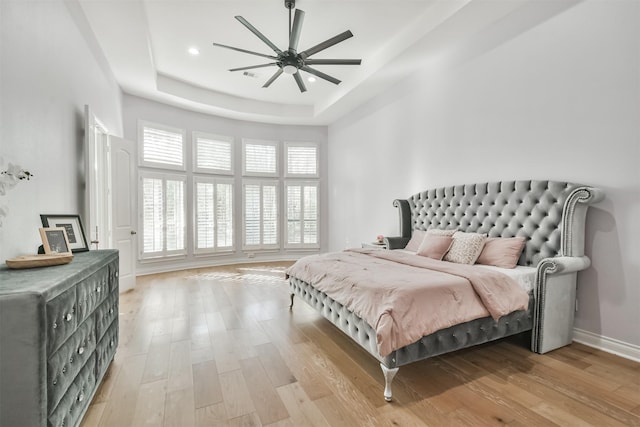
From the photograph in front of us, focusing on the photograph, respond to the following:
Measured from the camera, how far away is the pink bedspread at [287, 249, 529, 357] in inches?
74.4

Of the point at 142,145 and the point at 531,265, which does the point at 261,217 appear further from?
the point at 531,265

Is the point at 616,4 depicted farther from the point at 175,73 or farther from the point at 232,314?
the point at 175,73

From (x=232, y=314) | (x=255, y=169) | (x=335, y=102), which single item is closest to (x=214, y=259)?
(x=255, y=169)

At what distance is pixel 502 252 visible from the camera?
3010 millimetres

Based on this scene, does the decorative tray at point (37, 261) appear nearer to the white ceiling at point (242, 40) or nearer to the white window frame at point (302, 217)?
the white ceiling at point (242, 40)

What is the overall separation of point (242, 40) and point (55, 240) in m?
3.26

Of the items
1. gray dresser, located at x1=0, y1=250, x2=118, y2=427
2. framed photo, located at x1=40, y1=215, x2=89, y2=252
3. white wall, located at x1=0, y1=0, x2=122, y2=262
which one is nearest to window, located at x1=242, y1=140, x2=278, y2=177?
white wall, located at x1=0, y1=0, x2=122, y2=262

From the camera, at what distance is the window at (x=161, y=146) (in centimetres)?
539

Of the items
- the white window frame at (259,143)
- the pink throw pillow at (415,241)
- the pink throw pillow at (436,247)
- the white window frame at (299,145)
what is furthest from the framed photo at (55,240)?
the white window frame at (299,145)

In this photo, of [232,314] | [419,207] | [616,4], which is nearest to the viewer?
[616,4]

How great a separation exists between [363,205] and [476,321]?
3.71 m

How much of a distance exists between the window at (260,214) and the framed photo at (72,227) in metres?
4.26

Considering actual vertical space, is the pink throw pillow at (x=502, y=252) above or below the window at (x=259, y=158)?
below

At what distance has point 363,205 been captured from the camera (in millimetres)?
5801
